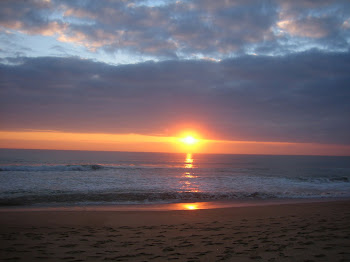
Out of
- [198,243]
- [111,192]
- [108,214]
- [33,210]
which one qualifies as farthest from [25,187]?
[198,243]

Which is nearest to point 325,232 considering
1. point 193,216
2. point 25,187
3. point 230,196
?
point 193,216

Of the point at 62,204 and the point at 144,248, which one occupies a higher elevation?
the point at 144,248

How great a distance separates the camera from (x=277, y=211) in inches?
449

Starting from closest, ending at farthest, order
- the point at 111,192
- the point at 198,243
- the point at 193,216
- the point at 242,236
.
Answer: the point at 198,243 → the point at 242,236 → the point at 193,216 → the point at 111,192

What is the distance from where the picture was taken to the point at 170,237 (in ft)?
22.7

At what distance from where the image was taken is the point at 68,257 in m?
5.28

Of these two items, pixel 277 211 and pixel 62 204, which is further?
pixel 62 204

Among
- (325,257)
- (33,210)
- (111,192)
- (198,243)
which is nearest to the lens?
(325,257)

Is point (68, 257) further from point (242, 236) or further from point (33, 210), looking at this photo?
point (33, 210)

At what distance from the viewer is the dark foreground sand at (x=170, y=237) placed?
211 inches

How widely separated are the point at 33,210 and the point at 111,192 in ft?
19.0

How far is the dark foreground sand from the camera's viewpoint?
17.5 ft

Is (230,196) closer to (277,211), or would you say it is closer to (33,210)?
(277,211)

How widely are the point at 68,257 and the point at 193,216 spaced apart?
5864 mm
